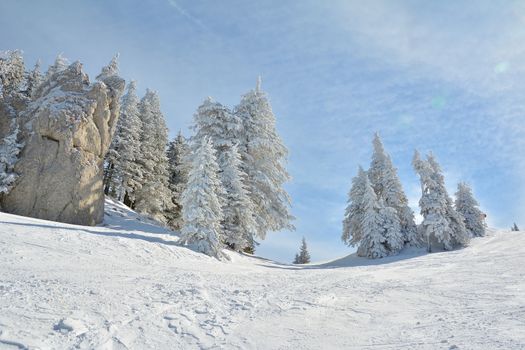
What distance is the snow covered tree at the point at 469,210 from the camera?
112 feet

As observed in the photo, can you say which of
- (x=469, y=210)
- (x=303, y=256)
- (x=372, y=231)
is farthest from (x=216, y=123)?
(x=303, y=256)

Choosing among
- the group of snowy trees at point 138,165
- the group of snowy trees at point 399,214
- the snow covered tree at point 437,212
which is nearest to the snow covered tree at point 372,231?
the group of snowy trees at point 399,214

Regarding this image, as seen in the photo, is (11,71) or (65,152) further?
(11,71)

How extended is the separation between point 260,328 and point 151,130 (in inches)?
1373

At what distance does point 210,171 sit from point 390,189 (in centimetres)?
2094

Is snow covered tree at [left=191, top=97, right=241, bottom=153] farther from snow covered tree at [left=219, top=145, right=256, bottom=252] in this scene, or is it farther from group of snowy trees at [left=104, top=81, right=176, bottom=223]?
group of snowy trees at [left=104, top=81, right=176, bottom=223]

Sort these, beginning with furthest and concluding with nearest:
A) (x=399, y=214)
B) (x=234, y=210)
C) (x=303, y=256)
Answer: (x=303, y=256)
(x=399, y=214)
(x=234, y=210)

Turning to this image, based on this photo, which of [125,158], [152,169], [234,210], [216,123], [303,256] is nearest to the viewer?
[234,210]

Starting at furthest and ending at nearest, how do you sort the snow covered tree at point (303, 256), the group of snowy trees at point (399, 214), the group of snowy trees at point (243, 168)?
the snow covered tree at point (303, 256) → the group of snowy trees at point (399, 214) → the group of snowy trees at point (243, 168)

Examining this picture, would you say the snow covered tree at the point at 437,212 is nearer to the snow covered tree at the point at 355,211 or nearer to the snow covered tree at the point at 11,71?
the snow covered tree at the point at 355,211

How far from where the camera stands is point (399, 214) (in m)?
32.7

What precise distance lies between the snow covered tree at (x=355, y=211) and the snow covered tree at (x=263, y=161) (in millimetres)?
9108

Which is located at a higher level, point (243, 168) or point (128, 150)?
point (128, 150)

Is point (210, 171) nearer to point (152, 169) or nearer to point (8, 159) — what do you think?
point (8, 159)
